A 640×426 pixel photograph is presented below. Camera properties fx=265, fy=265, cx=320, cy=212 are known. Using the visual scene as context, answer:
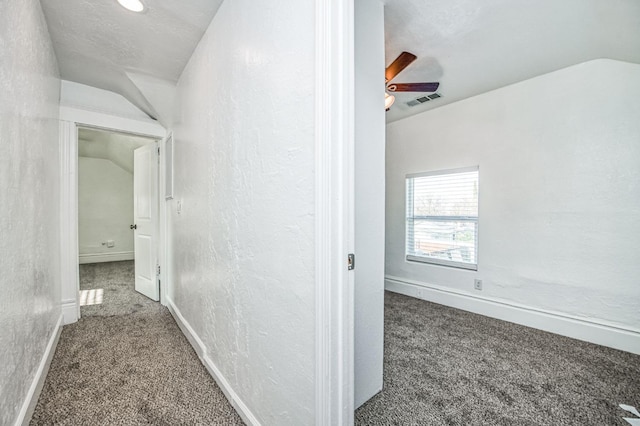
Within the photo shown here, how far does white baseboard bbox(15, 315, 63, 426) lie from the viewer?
130 cm

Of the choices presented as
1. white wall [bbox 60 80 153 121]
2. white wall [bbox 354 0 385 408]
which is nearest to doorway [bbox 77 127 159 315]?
white wall [bbox 60 80 153 121]

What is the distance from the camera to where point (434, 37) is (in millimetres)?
1978

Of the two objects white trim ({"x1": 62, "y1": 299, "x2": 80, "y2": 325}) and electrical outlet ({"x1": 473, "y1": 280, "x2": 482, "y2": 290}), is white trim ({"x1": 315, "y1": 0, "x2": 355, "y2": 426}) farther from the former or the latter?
white trim ({"x1": 62, "y1": 299, "x2": 80, "y2": 325})

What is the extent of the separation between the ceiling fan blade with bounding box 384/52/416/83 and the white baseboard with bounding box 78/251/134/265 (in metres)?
6.82

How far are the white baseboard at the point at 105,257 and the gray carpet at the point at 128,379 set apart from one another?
12.8ft

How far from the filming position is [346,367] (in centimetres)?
98

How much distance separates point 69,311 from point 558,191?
484 cm

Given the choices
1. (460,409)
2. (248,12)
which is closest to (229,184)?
(248,12)

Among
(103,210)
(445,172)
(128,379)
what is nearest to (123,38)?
(128,379)

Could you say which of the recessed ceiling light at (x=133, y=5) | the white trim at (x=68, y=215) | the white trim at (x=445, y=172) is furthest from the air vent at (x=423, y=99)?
the white trim at (x=68, y=215)

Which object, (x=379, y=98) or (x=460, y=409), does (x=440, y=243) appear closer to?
(x=460, y=409)

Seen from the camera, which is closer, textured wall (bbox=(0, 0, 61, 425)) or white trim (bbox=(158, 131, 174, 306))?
textured wall (bbox=(0, 0, 61, 425))

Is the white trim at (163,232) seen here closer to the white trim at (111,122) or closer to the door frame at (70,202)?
the white trim at (111,122)

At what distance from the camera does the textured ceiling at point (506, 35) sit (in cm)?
166
